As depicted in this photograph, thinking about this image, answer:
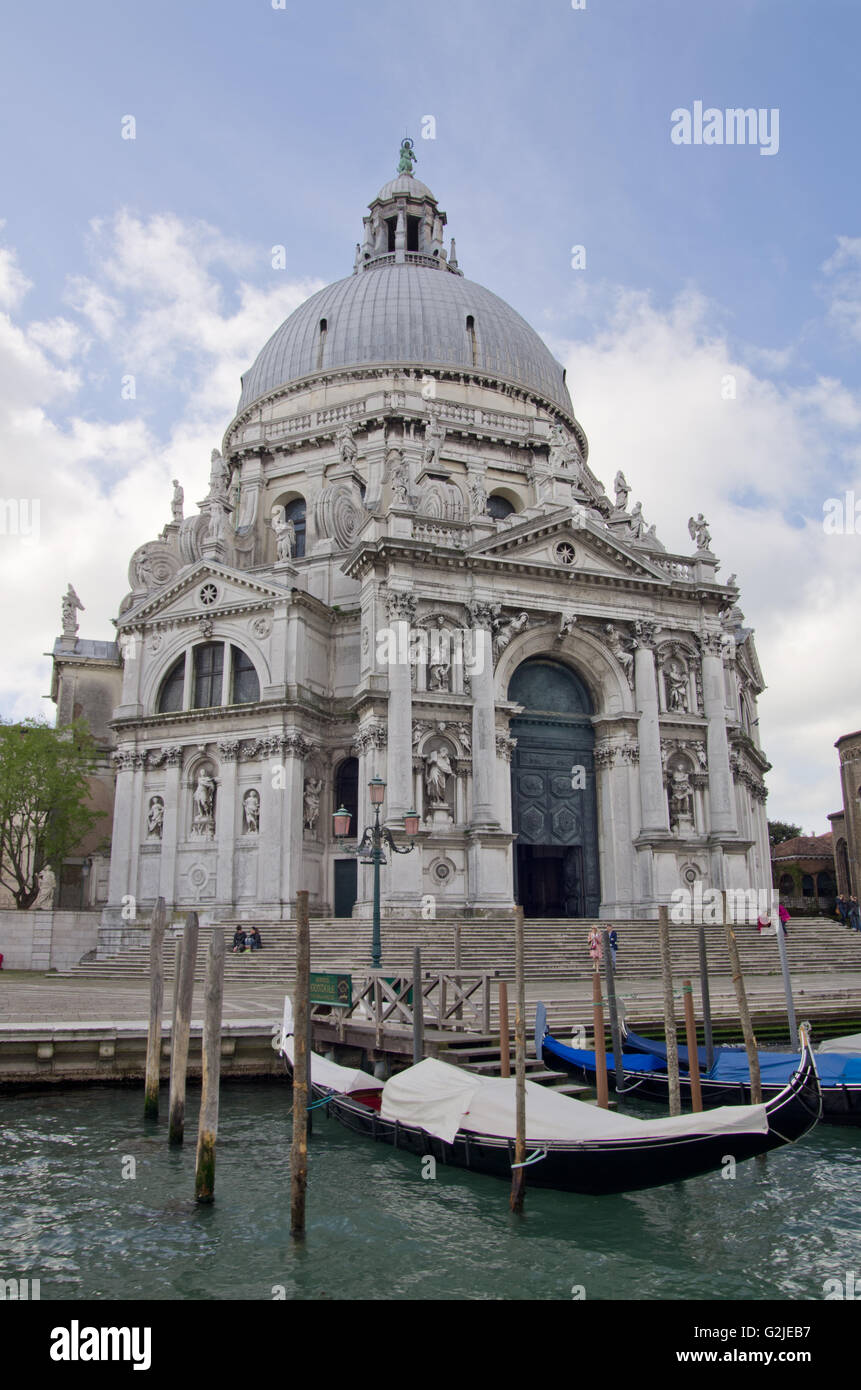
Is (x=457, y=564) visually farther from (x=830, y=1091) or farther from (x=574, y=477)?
(x=830, y=1091)

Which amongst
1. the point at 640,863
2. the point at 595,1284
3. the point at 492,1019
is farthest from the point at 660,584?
the point at 595,1284

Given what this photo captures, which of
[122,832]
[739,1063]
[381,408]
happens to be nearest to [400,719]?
[122,832]

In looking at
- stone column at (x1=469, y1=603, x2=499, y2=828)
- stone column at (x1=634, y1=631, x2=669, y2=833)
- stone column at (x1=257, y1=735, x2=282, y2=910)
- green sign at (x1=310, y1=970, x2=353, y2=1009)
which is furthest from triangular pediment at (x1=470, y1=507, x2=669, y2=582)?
green sign at (x1=310, y1=970, x2=353, y2=1009)

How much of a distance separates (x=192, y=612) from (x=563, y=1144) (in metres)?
25.0

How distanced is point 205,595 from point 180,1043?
21974 millimetres

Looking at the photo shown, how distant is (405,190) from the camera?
4888 centimetres

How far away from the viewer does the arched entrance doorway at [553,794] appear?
94.8 ft

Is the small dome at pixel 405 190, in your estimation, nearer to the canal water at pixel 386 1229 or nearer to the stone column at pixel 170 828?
the stone column at pixel 170 828

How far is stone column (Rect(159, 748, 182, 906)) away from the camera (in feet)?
99.6

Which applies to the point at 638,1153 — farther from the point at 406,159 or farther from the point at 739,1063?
the point at 406,159

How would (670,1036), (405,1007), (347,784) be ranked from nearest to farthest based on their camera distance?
1. (670,1036)
2. (405,1007)
3. (347,784)

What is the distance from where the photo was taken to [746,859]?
1151 inches

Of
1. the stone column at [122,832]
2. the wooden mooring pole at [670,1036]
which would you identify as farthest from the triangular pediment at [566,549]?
the wooden mooring pole at [670,1036]

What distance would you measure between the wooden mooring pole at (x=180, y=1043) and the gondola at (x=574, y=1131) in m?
2.39
